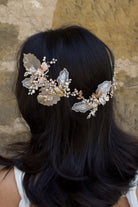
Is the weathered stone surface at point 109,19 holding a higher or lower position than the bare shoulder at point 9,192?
higher

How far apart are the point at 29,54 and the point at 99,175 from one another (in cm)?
55

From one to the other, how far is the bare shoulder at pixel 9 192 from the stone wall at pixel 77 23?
672mm

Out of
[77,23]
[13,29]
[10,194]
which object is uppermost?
[77,23]

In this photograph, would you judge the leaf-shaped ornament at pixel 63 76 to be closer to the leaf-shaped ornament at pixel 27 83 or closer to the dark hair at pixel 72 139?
the dark hair at pixel 72 139

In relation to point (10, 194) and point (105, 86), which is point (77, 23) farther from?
point (10, 194)

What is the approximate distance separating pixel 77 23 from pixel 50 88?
2.47ft

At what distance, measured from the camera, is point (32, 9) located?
4.89 ft

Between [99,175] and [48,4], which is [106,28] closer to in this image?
[48,4]

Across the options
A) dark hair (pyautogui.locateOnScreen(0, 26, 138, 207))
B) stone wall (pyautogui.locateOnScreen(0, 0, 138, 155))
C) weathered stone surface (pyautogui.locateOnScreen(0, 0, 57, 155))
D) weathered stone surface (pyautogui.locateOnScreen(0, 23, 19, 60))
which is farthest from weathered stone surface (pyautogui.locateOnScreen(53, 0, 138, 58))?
dark hair (pyautogui.locateOnScreen(0, 26, 138, 207))

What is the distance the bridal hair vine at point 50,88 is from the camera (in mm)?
877

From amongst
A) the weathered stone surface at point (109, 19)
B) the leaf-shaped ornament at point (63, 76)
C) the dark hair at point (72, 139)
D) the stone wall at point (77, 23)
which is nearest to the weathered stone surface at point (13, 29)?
the stone wall at point (77, 23)

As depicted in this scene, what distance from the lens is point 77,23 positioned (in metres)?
1.49

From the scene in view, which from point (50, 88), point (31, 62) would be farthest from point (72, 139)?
point (31, 62)

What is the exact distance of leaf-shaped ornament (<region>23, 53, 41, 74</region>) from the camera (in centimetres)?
88
